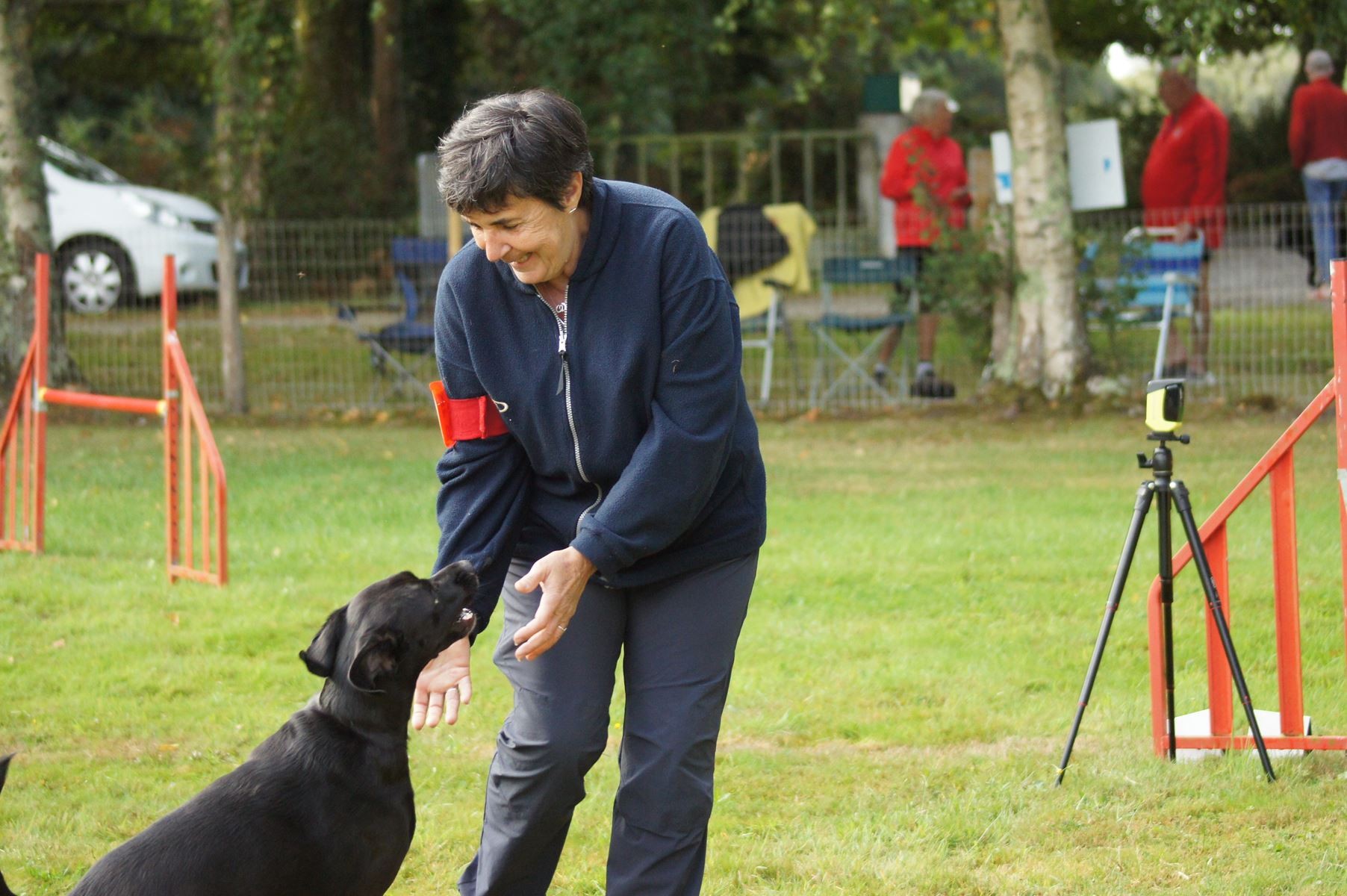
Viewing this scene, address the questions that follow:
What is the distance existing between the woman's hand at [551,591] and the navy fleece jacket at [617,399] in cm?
4

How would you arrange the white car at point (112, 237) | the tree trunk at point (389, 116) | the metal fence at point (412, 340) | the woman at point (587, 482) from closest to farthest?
the woman at point (587, 482) → the metal fence at point (412, 340) → the white car at point (112, 237) → the tree trunk at point (389, 116)

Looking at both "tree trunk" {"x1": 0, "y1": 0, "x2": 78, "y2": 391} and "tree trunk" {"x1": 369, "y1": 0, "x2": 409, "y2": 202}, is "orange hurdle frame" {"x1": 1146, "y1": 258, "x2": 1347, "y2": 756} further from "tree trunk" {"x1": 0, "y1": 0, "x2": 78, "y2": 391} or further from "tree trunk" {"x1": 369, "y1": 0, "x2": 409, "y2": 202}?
"tree trunk" {"x1": 369, "y1": 0, "x2": 409, "y2": 202}

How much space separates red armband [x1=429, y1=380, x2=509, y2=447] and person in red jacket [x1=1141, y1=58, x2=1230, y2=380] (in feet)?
29.8

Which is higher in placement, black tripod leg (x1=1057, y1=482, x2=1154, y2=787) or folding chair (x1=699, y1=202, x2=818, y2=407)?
folding chair (x1=699, y1=202, x2=818, y2=407)

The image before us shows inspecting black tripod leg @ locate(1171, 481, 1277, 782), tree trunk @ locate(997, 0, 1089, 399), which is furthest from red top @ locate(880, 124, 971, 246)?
black tripod leg @ locate(1171, 481, 1277, 782)

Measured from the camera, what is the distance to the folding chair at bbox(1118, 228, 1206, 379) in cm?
1105

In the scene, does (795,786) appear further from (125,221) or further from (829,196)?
(829,196)

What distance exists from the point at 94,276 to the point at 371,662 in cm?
1143

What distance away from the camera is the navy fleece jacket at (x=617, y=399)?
2895 mm

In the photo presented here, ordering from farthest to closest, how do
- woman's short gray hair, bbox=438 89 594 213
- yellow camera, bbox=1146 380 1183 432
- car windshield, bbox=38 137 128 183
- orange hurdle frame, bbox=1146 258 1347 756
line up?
1. car windshield, bbox=38 137 128 183
2. orange hurdle frame, bbox=1146 258 1347 756
3. yellow camera, bbox=1146 380 1183 432
4. woman's short gray hair, bbox=438 89 594 213

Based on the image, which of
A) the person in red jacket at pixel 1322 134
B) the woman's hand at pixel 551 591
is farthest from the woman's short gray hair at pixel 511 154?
the person in red jacket at pixel 1322 134

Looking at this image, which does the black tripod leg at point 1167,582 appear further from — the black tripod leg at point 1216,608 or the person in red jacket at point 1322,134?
the person in red jacket at point 1322,134

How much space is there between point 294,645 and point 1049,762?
9.70ft

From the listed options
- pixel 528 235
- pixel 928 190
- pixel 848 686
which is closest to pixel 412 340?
pixel 928 190
